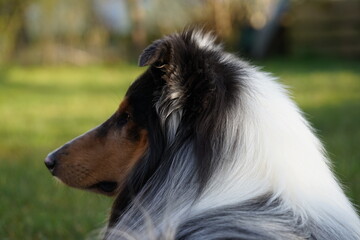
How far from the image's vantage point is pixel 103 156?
318cm

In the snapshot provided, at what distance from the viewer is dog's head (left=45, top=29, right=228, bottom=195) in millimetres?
2859

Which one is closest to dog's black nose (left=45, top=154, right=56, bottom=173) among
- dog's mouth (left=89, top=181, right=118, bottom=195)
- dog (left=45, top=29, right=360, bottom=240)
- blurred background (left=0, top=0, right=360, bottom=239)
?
dog's mouth (left=89, top=181, right=118, bottom=195)

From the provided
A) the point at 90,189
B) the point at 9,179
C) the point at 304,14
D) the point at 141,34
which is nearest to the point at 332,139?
the point at 9,179

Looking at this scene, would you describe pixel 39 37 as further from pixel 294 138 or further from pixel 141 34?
pixel 294 138

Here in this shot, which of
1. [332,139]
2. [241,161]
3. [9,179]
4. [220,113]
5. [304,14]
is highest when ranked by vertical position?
[304,14]

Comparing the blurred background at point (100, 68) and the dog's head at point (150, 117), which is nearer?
the dog's head at point (150, 117)

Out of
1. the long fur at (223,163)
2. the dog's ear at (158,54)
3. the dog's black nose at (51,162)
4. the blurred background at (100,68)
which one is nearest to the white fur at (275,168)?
the long fur at (223,163)

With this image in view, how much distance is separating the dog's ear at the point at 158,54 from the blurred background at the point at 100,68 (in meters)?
2.05

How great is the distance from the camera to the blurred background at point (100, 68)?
5.64m

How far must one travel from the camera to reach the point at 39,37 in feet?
71.4

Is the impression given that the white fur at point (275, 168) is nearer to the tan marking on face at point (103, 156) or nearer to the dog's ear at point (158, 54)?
the dog's ear at point (158, 54)

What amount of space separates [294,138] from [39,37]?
1981cm

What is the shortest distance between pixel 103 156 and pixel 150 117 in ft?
1.06

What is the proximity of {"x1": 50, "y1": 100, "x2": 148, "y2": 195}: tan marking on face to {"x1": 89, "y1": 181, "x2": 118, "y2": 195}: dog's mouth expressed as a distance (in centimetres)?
1
